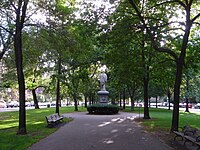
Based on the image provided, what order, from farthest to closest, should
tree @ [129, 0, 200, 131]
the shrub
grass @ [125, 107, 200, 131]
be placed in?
1. the shrub
2. grass @ [125, 107, 200, 131]
3. tree @ [129, 0, 200, 131]

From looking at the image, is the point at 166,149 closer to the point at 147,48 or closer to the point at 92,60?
the point at 147,48

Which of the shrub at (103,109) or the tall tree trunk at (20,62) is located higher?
the tall tree trunk at (20,62)

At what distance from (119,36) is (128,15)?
1.67 meters

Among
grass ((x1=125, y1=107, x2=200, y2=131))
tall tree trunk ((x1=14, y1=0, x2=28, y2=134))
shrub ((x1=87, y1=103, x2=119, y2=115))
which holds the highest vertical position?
tall tree trunk ((x1=14, y1=0, x2=28, y2=134))

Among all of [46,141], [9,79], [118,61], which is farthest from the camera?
[9,79]

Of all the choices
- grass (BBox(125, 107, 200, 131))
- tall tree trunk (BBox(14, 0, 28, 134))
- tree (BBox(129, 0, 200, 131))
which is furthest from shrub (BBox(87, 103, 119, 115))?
tall tree trunk (BBox(14, 0, 28, 134))

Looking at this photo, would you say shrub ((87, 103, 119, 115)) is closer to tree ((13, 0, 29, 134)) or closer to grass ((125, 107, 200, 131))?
grass ((125, 107, 200, 131))

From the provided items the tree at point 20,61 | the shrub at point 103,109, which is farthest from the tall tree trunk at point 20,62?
the shrub at point 103,109

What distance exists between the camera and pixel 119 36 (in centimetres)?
1580

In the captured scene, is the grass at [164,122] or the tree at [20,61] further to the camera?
the grass at [164,122]

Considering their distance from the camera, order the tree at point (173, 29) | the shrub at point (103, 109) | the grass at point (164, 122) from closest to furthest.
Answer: the tree at point (173, 29)
the grass at point (164, 122)
the shrub at point (103, 109)

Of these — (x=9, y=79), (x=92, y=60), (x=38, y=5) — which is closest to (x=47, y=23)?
(x=38, y=5)

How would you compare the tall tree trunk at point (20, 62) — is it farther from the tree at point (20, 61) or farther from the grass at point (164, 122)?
the grass at point (164, 122)

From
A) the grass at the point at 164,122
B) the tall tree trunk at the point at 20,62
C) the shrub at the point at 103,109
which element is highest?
the tall tree trunk at the point at 20,62
